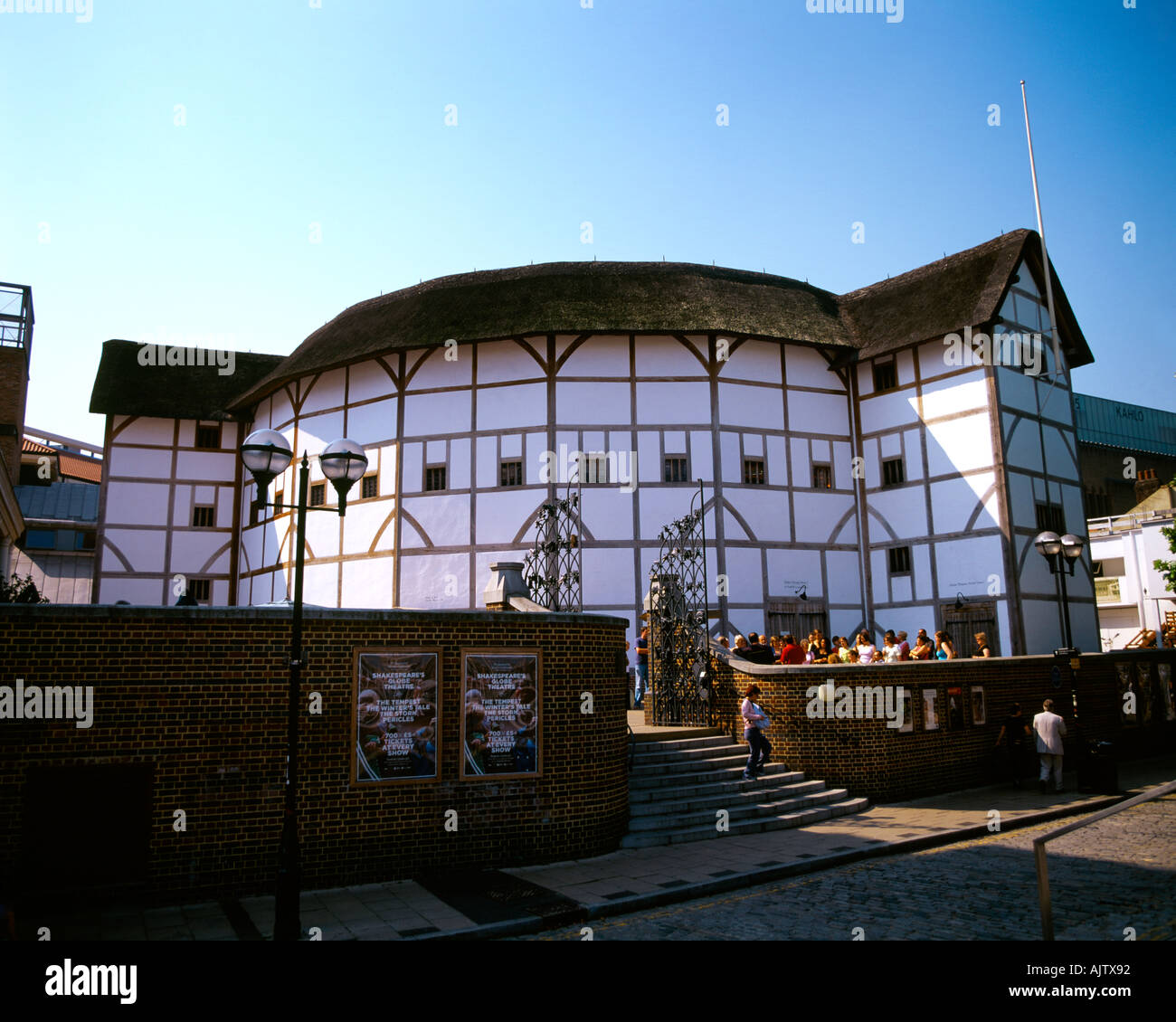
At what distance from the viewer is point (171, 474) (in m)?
28.6

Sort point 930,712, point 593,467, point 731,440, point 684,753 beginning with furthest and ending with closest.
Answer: point 731,440 < point 593,467 < point 930,712 < point 684,753

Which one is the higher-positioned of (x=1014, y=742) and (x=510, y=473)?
(x=510, y=473)

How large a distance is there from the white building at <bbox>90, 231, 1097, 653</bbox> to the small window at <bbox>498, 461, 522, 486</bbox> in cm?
5

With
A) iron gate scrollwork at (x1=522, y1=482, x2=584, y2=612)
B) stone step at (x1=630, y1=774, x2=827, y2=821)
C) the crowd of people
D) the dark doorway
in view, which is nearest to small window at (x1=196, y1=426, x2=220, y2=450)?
iron gate scrollwork at (x1=522, y1=482, x2=584, y2=612)

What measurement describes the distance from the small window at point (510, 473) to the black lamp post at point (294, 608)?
1408 centimetres

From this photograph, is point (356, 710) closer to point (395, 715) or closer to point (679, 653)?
point (395, 715)

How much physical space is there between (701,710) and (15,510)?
14.6m

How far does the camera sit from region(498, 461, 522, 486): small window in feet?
75.5

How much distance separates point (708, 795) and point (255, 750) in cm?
664

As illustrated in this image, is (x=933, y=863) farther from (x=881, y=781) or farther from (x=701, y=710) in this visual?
(x=701, y=710)

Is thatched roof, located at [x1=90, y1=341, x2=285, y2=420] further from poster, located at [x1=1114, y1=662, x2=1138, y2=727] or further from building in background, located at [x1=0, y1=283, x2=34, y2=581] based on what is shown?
poster, located at [x1=1114, y1=662, x2=1138, y2=727]

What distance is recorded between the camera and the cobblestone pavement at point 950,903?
23.8 feet

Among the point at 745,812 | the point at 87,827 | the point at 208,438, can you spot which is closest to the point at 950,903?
the point at 745,812

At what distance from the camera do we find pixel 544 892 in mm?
8758
